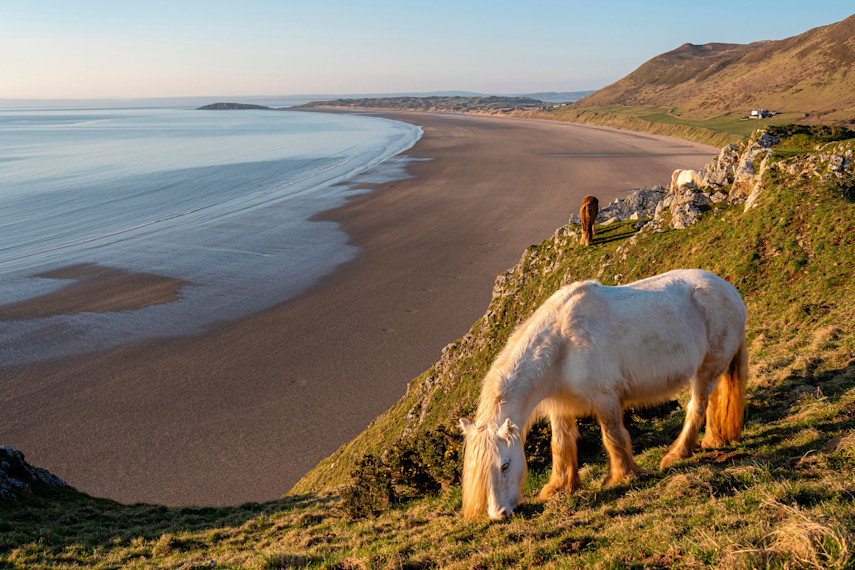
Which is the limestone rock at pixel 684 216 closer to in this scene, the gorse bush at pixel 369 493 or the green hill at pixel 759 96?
the gorse bush at pixel 369 493

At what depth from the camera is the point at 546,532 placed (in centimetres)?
656

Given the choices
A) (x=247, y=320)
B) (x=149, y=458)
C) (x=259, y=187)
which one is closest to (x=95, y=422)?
(x=149, y=458)

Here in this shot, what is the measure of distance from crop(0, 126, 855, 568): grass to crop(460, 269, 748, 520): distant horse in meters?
0.55

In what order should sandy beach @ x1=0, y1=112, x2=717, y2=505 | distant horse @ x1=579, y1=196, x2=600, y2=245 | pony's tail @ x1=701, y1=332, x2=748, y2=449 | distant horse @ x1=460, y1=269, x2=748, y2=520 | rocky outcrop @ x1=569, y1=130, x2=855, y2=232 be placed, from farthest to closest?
distant horse @ x1=579, y1=196, x2=600, y2=245 → sandy beach @ x1=0, y1=112, x2=717, y2=505 → rocky outcrop @ x1=569, y1=130, x2=855, y2=232 → pony's tail @ x1=701, y1=332, x2=748, y2=449 → distant horse @ x1=460, y1=269, x2=748, y2=520

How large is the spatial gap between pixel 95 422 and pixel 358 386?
9.87 meters

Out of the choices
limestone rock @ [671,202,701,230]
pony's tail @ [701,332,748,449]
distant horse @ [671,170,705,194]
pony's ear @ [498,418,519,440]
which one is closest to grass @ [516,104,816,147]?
distant horse @ [671,170,705,194]

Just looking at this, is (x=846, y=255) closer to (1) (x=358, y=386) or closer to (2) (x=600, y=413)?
(2) (x=600, y=413)

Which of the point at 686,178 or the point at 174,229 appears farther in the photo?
the point at 174,229

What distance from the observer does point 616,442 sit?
7.57 m

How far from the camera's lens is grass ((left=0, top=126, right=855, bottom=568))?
5.56m

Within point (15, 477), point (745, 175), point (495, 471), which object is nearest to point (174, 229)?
point (15, 477)

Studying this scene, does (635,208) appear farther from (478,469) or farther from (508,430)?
(478,469)

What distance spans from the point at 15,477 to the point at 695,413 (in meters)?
15.5

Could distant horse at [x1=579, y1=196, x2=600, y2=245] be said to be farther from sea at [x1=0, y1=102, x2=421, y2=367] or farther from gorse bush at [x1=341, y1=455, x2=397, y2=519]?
sea at [x1=0, y1=102, x2=421, y2=367]
